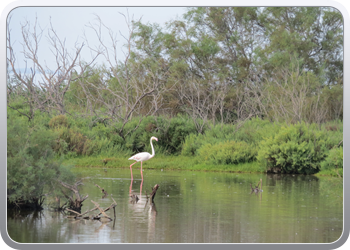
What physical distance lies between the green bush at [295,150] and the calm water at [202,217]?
9.02 ft

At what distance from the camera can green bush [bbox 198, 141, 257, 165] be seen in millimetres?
18609

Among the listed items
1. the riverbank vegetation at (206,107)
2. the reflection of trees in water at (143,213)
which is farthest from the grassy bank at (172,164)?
the reflection of trees in water at (143,213)

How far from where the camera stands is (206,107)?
25.3 meters

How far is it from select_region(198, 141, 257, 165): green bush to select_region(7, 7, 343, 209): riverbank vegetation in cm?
4

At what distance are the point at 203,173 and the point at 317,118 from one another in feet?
19.2

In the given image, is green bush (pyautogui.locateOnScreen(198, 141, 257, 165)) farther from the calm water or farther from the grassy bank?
the calm water

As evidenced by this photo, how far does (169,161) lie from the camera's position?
1991cm

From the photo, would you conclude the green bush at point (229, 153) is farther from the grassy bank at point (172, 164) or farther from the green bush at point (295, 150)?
the green bush at point (295, 150)

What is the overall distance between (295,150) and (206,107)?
843 centimetres

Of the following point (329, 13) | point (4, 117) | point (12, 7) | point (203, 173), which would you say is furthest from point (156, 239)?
point (329, 13)

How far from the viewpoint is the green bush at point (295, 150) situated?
1741cm

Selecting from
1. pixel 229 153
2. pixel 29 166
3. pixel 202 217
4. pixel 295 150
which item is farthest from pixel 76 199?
pixel 295 150

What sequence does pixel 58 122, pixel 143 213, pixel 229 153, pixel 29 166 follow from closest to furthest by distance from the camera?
pixel 29 166, pixel 143 213, pixel 229 153, pixel 58 122

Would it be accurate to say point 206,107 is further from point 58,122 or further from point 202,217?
point 202,217
